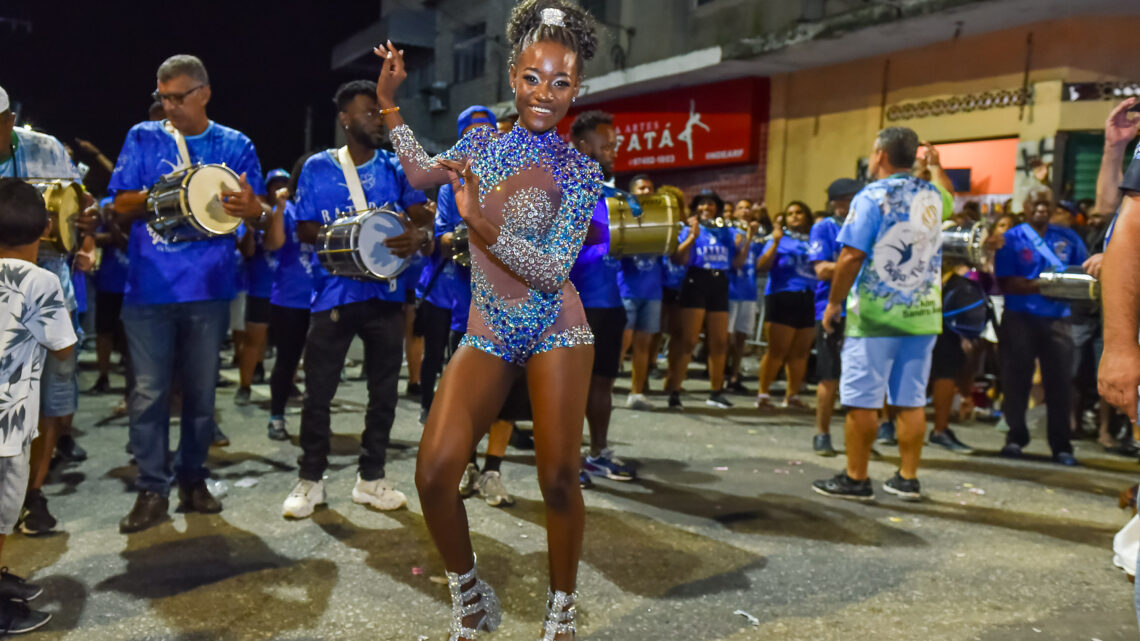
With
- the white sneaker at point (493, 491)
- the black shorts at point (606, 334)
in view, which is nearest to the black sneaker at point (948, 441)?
the black shorts at point (606, 334)

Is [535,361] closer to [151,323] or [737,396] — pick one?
[151,323]

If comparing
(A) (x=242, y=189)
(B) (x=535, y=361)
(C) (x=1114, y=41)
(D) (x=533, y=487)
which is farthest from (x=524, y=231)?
(C) (x=1114, y=41)

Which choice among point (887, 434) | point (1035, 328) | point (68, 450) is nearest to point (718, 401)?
point (887, 434)

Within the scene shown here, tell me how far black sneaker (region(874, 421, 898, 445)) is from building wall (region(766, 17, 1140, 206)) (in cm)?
690

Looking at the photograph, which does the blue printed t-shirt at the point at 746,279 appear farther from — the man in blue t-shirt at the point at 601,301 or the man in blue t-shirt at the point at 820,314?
the man in blue t-shirt at the point at 601,301

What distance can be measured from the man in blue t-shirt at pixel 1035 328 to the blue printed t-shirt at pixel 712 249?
289 cm

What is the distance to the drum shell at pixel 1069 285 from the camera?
239 inches

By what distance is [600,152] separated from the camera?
16.8 ft

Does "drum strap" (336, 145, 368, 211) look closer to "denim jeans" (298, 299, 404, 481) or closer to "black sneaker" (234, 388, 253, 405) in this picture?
"denim jeans" (298, 299, 404, 481)

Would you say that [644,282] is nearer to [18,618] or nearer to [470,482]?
[470,482]

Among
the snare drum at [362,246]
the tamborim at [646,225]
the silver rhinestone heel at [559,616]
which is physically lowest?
the silver rhinestone heel at [559,616]

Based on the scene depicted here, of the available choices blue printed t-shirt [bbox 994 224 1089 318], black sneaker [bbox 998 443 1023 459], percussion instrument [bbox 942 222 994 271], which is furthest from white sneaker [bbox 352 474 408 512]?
blue printed t-shirt [bbox 994 224 1089 318]

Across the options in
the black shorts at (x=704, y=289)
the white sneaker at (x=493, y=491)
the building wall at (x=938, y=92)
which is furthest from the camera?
the building wall at (x=938, y=92)

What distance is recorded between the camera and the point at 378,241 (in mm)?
4715
